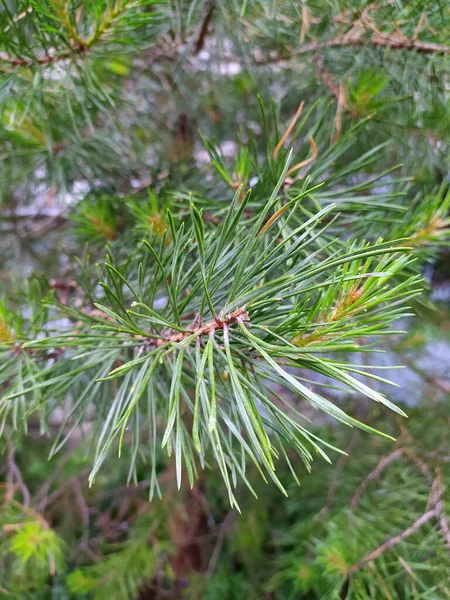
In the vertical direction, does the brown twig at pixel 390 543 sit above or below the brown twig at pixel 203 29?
below

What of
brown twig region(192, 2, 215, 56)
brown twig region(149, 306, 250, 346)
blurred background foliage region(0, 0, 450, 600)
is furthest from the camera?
brown twig region(192, 2, 215, 56)

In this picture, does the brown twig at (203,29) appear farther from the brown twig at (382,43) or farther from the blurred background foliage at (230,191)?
the brown twig at (382,43)

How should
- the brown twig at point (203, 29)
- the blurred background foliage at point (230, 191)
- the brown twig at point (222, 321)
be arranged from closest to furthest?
1. the brown twig at point (222, 321)
2. the blurred background foliage at point (230, 191)
3. the brown twig at point (203, 29)

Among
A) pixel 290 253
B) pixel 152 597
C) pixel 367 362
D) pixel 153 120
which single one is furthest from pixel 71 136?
pixel 152 597

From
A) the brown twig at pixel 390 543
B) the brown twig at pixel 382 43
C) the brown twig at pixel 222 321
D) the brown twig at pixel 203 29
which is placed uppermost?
the brown twig at pixel 203 29

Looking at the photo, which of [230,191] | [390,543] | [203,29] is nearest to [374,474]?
[390,543]

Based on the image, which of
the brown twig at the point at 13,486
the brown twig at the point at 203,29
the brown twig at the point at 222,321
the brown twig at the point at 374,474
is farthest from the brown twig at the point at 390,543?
the brown twig at the point at 203,29

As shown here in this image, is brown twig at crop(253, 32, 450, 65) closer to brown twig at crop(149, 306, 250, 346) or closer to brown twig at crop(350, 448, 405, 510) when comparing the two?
brown twig at crop(149, 306, 250, 346)

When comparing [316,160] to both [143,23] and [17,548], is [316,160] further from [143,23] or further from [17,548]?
[17,548]

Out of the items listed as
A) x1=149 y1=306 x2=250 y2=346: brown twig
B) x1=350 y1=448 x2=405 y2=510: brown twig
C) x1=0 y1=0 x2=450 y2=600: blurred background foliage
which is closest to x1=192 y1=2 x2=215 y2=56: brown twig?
x1=0 y1=0 x2=450 y2=600: blurred background foliage
